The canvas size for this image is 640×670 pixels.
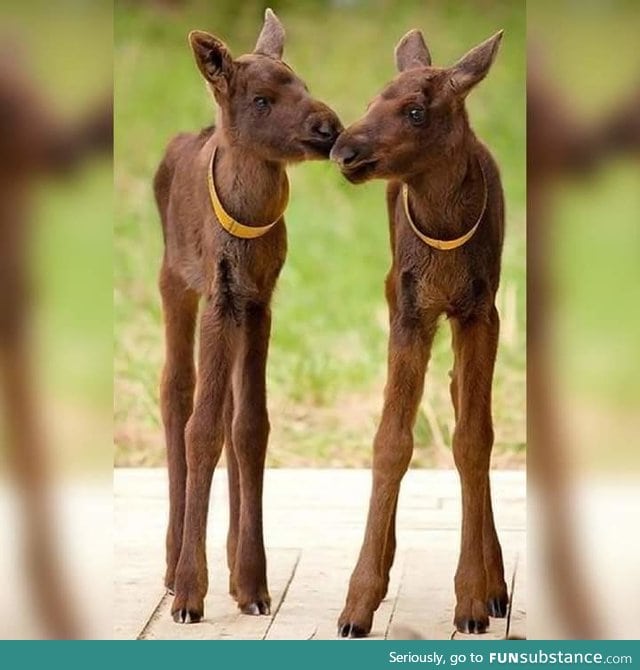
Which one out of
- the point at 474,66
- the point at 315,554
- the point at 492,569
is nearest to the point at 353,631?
the point at 492,569

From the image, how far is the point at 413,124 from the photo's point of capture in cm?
211

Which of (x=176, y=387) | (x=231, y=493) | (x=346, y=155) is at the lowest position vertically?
(x=231, y=493)

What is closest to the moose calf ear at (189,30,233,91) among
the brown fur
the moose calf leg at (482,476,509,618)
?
the brown fur

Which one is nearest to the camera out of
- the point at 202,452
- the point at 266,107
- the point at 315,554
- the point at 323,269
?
the point at 266,107

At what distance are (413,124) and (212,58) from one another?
28cm

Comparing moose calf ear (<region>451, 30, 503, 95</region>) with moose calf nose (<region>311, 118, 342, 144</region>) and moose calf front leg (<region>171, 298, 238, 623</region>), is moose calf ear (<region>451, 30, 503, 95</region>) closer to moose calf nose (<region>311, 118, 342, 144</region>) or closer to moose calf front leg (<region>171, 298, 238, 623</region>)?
moose calf nose (<region>311, 118, 342, 144</region>)

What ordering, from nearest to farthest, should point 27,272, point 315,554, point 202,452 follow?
1. point 27,272
2. point 202,452
3. point 315,554

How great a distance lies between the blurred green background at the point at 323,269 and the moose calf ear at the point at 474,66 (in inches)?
12.1

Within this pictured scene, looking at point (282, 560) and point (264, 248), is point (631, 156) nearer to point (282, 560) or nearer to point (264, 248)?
point (264, 248)

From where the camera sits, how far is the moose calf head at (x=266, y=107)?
215cm

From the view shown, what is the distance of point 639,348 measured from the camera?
1921 mm

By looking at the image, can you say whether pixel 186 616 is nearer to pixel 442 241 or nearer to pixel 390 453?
pixel 390 453

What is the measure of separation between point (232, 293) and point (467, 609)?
20.9 inches
